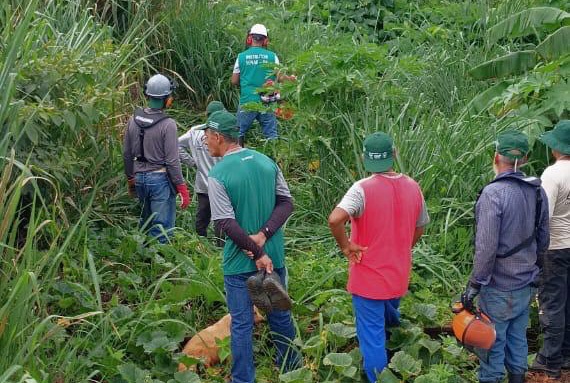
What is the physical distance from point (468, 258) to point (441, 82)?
3.36m

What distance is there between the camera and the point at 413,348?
6039mm

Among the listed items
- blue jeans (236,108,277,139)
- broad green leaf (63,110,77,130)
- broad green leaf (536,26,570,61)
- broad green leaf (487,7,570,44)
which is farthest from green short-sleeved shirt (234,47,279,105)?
broad green leaf (63,110,77,130)

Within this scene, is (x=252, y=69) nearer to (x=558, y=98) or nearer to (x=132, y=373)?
(x=558, y=98)

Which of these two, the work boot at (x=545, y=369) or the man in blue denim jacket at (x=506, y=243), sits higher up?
the man in blue denim jacket at (x=506, y=243)

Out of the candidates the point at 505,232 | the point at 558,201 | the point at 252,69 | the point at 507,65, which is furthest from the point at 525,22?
the point at 505,232

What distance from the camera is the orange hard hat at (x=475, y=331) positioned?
545 cm

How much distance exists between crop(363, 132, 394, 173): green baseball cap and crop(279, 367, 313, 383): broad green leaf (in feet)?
4.39

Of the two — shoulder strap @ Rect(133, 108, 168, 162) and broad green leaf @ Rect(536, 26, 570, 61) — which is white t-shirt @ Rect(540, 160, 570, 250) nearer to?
shoulder strap @ Rect(133, 108, 168, 162)

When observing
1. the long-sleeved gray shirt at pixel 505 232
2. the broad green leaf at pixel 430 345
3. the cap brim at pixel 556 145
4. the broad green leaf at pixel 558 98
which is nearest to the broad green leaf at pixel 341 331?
the broad green leaf at pixel 430 345

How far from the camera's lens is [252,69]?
1051cm

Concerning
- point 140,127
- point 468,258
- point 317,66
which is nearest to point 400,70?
point 317,66

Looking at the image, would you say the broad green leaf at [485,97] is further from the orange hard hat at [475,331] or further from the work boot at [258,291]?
the work boot at [258,291]

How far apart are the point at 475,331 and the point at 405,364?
0.53m

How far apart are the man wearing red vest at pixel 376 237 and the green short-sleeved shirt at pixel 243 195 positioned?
1.62 ft
